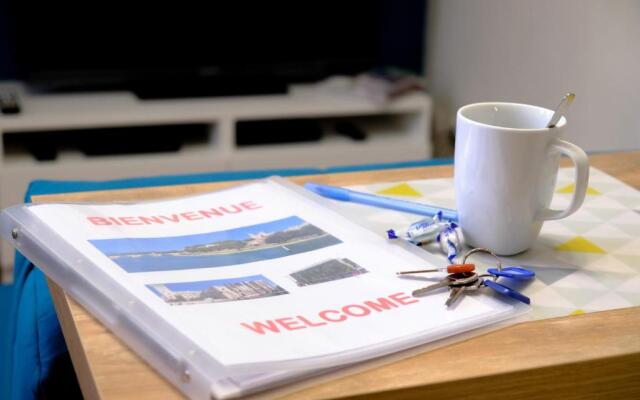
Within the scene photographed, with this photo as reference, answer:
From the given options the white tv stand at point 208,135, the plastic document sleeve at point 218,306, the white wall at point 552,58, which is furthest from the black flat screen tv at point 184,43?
the plastic document sleeve at point 218,306

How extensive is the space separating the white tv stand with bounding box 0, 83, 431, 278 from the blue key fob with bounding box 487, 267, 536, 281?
6.78 feet

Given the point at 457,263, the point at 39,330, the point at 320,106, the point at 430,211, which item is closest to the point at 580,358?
the point at 457,263

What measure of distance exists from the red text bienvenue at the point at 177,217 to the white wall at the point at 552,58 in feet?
4.46

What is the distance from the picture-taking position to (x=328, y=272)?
2.42 ft

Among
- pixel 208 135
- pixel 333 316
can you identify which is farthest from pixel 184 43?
pixel 333 316

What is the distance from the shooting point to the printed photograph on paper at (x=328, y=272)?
72 centimetres

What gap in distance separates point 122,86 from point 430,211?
7.47ft

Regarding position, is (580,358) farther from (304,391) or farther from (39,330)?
(39,330)

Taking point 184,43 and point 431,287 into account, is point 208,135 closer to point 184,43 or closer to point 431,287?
point 184,43

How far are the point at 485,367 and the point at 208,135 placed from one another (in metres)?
2.39

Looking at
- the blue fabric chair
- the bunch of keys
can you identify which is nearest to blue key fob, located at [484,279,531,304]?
the bunch of keys

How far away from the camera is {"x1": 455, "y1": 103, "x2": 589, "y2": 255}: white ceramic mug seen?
2.55 ft

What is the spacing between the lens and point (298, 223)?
0.85m

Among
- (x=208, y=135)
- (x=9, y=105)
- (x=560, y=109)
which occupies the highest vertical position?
(x=560, y=109)
